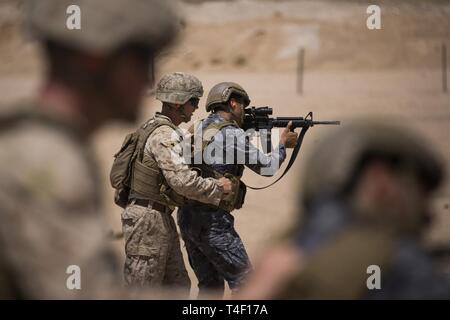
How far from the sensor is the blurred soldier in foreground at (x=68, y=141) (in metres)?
2.12

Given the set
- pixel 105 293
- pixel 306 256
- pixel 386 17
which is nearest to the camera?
pixel 306 256

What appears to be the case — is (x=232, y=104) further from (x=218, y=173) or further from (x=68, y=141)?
(x=68, y=141)

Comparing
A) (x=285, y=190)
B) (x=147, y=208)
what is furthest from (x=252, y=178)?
(x=147, y=208)

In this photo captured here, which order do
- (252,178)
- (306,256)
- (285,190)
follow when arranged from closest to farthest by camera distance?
(306,256) → (285,190) → (252,178)

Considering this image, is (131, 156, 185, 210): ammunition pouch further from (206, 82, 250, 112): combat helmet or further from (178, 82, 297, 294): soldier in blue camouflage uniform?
(206, 82, 250, 112): combat helmet

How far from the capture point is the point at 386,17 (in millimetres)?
34844

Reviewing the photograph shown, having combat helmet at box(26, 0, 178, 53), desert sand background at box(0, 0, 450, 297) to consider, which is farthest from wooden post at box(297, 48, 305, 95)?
combat helmet at box(26, 0, 178, 53)

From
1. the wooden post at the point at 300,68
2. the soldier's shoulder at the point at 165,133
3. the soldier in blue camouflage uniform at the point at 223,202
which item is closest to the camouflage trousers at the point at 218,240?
the soldier in blue camouflage uniform at the point at 223,202

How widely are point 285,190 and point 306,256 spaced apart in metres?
10.7

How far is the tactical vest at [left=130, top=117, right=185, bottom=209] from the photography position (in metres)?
5.73

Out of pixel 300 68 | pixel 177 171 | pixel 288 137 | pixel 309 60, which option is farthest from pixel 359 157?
pixel 309 60

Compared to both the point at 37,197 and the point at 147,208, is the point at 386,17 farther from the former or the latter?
the point at 37,197

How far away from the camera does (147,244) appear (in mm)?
5758

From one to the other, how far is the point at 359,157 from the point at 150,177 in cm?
377
